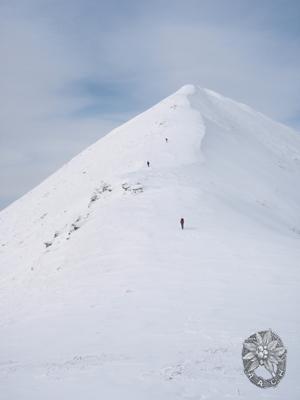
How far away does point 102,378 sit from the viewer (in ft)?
34.7

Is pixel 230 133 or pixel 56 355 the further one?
pixel 230 133

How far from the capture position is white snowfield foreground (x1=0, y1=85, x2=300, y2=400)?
10734 millimetres

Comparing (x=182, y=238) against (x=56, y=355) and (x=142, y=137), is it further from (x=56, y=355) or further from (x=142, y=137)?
(x=142, y=137)

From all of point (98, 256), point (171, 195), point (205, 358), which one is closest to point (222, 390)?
point (205, 358)

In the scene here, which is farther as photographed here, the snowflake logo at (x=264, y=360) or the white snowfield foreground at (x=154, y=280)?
the white snowfield foreground at (x=154, y=280)

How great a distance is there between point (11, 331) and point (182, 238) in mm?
11784

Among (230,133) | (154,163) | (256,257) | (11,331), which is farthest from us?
(230,133)

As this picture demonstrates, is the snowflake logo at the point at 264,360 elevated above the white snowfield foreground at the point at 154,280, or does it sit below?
below

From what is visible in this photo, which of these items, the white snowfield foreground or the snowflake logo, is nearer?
the snowflake logo

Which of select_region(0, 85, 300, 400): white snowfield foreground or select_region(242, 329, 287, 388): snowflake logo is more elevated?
select_region(0, 85, 300, 400): white snowfield foreground

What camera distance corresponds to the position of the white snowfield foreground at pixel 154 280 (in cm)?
1073

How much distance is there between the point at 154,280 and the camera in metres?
18.9

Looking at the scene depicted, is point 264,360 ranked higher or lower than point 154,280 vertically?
lower

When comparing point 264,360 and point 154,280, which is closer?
point 264,360
